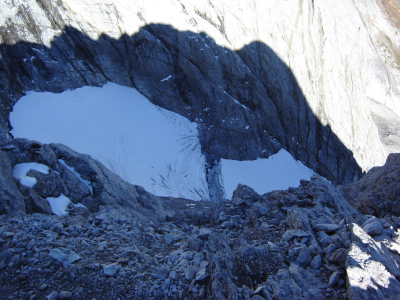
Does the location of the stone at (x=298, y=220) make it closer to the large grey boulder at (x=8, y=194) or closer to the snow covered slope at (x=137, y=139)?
the large grey boulder at (x=8, y=194)

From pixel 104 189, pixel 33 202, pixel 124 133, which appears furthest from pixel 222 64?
pixel 33 202

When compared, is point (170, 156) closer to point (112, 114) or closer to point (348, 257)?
point (112, 114)

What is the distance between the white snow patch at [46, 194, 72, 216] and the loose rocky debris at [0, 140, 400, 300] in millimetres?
181

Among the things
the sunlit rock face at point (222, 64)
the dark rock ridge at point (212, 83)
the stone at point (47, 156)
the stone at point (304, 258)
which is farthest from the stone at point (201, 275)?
the sunlit rock face at point (222, 64)

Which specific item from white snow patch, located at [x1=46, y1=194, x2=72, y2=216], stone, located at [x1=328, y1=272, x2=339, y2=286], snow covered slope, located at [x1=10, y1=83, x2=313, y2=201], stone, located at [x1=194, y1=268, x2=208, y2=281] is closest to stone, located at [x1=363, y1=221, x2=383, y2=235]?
stone, located at [x1=328, y1=272, x2=339, y2=286]

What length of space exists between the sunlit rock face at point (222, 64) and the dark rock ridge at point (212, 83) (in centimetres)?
9

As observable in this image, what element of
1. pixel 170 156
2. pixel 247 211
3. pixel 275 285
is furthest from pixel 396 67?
pixel 275 285

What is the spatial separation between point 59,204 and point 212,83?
21.4 metres

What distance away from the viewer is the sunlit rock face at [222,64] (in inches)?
941

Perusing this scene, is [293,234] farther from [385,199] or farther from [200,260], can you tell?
[385,199]

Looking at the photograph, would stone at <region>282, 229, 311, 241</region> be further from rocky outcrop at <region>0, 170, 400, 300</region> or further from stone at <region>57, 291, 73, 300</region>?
stone at <region>57, 291, 73, 300</region>

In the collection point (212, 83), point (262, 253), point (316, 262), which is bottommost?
point (316, 262)

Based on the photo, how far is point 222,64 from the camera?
2662 cm

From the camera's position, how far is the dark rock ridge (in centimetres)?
2498
